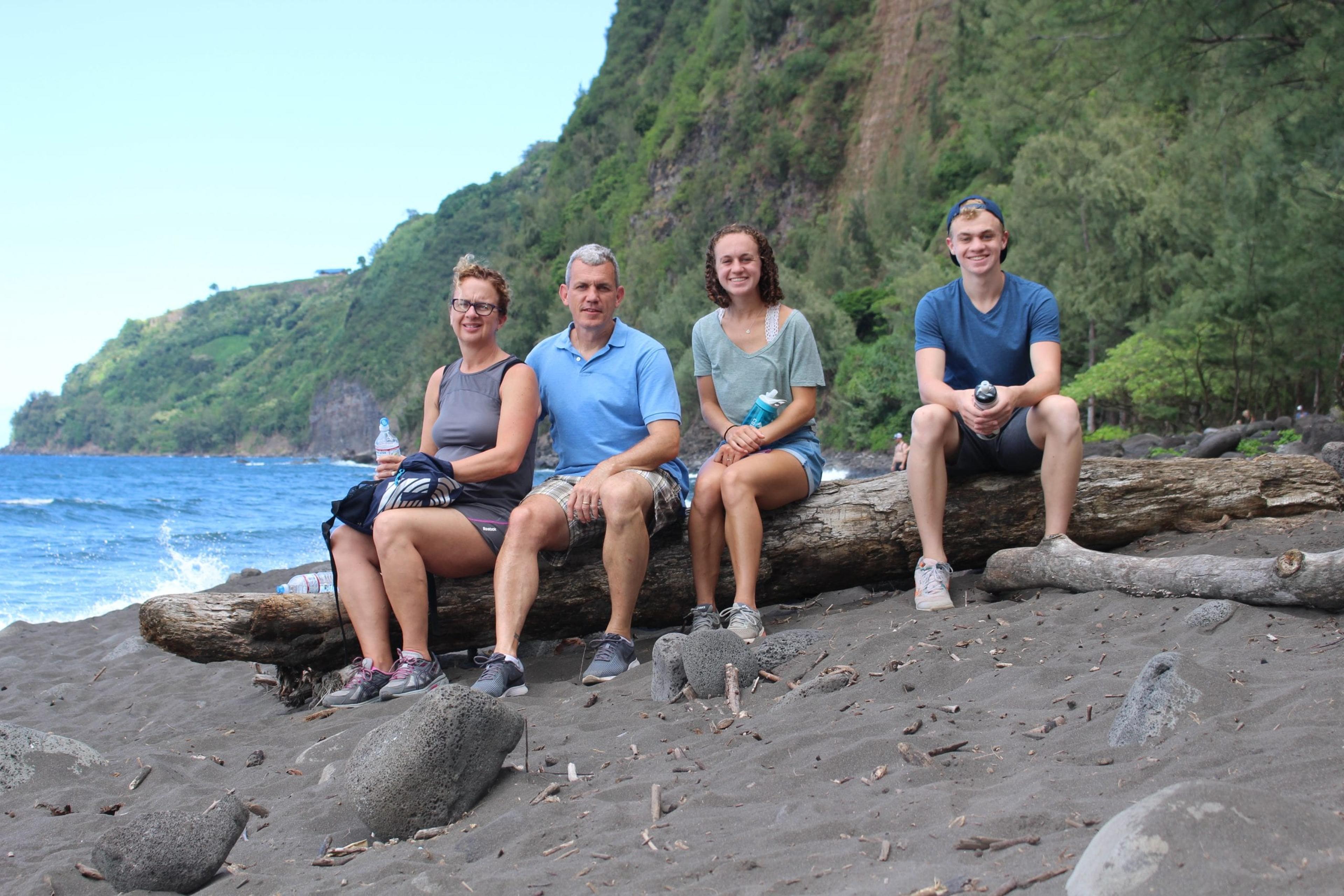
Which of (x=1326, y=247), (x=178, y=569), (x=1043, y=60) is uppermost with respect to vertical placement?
(x=1043, y=60)

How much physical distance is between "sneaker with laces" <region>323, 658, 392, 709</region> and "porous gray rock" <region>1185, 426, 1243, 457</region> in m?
10.9

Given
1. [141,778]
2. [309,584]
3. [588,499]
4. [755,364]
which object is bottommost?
[141,778]

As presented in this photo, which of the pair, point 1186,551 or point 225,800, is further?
point 1186,551

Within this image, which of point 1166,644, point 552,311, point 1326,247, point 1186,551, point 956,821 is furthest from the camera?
point 552,311

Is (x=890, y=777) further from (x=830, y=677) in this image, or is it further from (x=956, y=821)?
(x=830, y=677)

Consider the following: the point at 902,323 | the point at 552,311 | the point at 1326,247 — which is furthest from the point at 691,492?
the point at 552,311

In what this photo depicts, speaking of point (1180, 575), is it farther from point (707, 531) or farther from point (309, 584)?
point (309, 584)

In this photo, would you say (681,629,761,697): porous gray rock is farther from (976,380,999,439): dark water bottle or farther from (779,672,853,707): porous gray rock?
(976,380,999,439): dark water bottle

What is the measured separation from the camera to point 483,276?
15.4 feet

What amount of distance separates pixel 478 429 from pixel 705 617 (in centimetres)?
138

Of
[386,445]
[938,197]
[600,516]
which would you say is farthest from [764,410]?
[938,197]

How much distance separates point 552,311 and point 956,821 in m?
67.6

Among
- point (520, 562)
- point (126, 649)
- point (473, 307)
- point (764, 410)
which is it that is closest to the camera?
point (520, 562)

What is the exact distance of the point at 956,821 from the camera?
84.8 inches
